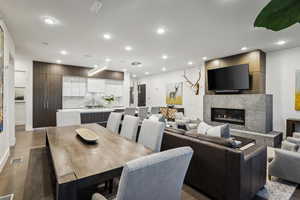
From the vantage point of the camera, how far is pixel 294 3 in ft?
1.48

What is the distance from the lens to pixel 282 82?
4453 mm

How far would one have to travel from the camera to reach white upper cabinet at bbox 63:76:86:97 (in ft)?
21.6

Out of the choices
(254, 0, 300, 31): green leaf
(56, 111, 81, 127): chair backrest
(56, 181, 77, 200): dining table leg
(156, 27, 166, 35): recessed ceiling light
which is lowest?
(56, 181, 77, 200): dining table leg

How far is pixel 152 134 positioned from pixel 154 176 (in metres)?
1.13

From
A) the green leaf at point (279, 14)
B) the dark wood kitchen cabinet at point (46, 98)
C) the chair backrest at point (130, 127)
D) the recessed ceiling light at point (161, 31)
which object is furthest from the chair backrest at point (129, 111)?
the green leaf at point (279, 14)

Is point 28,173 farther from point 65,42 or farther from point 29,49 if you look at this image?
point 29,49

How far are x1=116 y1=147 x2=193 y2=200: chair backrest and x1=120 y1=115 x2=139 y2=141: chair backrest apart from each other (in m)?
1.36

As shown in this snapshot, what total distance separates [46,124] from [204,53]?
6723 mm

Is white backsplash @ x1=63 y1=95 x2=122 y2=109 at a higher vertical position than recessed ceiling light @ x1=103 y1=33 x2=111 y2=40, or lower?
lower

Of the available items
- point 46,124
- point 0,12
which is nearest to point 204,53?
point 0,12

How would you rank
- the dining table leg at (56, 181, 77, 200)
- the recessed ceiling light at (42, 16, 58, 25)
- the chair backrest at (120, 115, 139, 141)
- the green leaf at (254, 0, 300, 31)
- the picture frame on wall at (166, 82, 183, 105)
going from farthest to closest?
the picture frame on wall at (166, 82, 183, 105)
the recessed ceiling light at (42, 16, 58, 25)
the chair backrest at (120, 115, 139, 141)
the dining table leg at (56, 181, 77, 200)
the green leaf at (254, 0, 300, 31)

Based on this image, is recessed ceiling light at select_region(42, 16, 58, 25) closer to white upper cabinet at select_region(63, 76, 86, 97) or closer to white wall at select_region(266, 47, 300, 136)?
white upper cabinet at select_region(63, 76, 86, 97)

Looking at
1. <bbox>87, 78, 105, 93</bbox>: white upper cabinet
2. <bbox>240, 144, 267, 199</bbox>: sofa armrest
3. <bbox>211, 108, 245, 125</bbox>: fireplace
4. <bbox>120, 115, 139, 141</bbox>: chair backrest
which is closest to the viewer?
<bbox>240, 144, 267, 199</bbox>: sofa armrest

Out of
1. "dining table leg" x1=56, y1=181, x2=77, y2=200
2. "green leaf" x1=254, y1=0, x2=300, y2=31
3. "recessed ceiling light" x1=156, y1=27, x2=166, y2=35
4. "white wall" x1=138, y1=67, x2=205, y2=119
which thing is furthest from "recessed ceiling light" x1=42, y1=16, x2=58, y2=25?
"white wall" x1=138, y1=67, x2=205, y2=119
